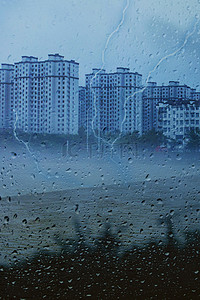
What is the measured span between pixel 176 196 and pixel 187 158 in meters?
0.93

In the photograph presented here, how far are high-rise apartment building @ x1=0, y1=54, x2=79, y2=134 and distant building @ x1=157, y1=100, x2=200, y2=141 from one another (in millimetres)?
1314

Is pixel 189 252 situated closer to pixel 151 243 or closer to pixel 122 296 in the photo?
pixel 151 243

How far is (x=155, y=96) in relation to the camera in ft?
18.0

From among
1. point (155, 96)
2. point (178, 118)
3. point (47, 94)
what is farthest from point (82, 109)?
point (178, 118)

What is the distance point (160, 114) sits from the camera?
5512 mm

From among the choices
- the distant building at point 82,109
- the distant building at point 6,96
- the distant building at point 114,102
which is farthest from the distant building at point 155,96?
the distant building at point 6,96

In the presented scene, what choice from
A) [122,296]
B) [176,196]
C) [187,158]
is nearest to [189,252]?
[122,296]

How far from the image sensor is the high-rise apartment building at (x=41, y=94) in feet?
14.8

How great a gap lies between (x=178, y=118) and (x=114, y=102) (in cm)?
125

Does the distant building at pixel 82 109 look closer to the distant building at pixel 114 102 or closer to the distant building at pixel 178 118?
the distant building at pixel 114 102

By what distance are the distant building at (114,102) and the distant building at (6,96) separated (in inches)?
29.5

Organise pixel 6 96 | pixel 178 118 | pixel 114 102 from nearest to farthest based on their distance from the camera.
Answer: pixel 6 96
pixel 114 102
pixel 178 118

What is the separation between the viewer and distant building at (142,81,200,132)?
17.6ft

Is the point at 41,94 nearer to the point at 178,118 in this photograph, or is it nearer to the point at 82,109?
the point at 82,109
